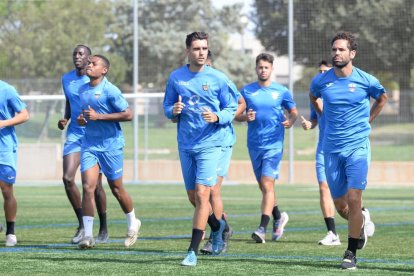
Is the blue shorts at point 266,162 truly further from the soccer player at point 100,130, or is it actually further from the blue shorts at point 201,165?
the blue shorts at point 201,165

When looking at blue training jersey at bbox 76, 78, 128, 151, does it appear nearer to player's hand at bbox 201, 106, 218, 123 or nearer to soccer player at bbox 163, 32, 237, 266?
soccer player at bbox 163, 32, 237, 266

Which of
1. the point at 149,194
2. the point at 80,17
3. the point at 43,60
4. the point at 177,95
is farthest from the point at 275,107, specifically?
the point at 80,17

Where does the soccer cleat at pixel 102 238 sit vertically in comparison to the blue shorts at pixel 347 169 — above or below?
below

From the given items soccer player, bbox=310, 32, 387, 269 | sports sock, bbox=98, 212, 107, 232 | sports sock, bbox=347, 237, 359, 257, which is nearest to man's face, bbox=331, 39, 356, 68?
soccer player, bbox=310, 32, 387, 269

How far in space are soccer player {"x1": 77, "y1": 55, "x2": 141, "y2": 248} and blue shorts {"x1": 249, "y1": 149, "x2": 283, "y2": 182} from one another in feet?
6.66

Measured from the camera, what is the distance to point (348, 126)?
10.8m

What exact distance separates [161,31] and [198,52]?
24689 mm

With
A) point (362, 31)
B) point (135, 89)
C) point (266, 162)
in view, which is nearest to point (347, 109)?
point (266, 162)

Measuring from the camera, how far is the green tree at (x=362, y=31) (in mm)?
32875

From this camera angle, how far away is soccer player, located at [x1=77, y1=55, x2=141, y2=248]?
12625 mm

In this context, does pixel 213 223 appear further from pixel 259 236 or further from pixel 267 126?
pixel 267 126

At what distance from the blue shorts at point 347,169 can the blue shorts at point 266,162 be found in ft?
10.7

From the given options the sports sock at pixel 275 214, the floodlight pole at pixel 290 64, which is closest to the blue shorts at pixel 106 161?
the sports sock at pixel 275 214

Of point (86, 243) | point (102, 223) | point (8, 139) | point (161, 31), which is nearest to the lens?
point (86, 243)
